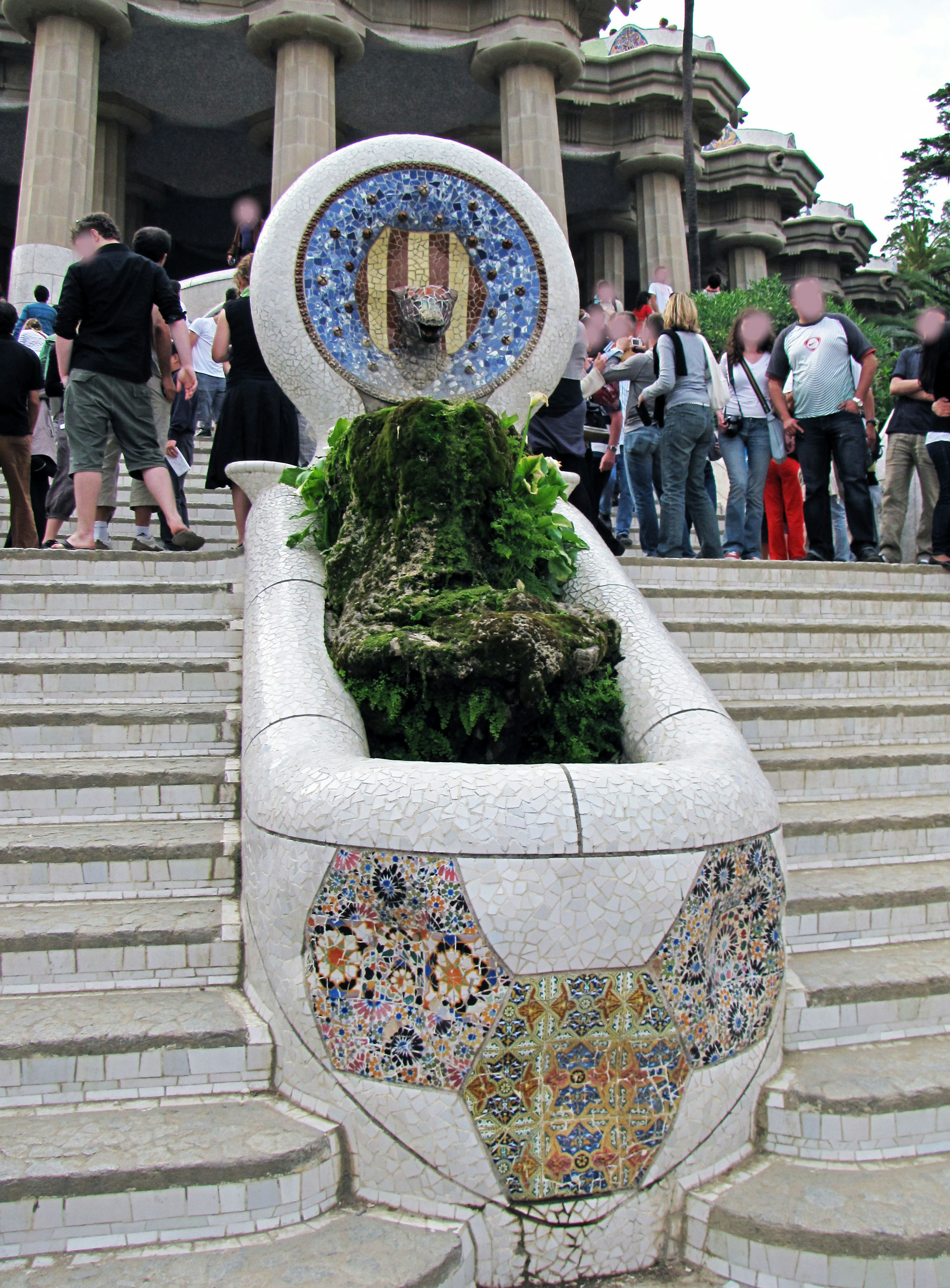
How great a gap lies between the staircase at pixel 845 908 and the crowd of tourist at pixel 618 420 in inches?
40.1

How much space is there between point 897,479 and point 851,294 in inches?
1169

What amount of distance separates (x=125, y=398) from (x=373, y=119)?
22212mm

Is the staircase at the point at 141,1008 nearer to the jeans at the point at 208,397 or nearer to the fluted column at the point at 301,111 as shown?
the jeans at the point at 208,397

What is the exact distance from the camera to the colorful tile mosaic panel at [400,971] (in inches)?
105

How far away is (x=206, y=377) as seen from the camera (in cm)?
1043

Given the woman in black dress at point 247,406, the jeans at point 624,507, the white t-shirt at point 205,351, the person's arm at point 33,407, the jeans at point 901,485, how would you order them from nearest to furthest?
the woman in black dress at point 247,406 → the person's arm at point 33,407 → the jeans at point 901,485 → the jeans at point 624,507 → the white t-shirt at point 205,351

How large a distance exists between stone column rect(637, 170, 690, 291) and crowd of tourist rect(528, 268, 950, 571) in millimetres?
18302

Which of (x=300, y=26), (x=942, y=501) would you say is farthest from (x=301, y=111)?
(x=942, y=501)

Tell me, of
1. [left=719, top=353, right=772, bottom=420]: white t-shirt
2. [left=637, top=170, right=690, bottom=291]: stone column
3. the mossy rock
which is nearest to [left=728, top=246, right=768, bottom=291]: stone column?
[left=637, top=170, right=690, bottom=291]: stone column

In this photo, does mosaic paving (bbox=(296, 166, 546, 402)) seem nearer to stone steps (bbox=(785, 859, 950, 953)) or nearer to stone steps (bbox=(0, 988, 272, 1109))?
stone steps (bbox=(785, 859, 950, 953))

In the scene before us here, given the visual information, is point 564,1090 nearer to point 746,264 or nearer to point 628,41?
point 628,41

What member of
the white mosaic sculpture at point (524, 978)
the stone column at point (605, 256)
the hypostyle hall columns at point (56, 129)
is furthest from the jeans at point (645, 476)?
the stone column at point (605, 256)

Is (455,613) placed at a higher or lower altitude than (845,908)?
higher

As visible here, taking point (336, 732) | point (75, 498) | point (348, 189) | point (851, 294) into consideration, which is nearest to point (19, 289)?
point (75, 498)
